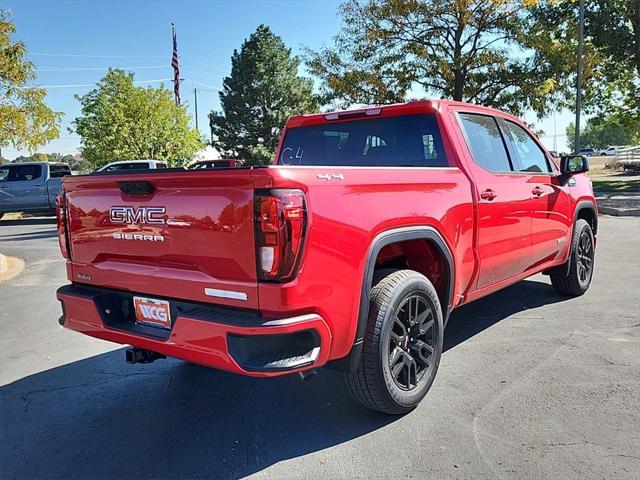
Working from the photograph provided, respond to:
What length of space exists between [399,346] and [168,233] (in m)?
1.54

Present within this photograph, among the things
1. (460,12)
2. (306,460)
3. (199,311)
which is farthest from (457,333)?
(460,12)

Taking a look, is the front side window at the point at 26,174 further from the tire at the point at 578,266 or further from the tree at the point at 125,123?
the tire at the point at 578,266

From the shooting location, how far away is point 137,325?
310 cm

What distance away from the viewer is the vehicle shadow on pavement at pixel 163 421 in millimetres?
2869

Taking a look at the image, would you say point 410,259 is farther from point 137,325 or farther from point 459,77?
point 459,77

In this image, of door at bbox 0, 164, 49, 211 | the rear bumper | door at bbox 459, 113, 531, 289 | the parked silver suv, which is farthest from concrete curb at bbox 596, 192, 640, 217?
door at bbox 0, 164, 49, 211

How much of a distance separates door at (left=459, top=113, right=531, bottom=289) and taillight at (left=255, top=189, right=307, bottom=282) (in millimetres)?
1924

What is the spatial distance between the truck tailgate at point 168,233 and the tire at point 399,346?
2.78 ft

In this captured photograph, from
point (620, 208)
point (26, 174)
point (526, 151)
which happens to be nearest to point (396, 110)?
point (526, 151)

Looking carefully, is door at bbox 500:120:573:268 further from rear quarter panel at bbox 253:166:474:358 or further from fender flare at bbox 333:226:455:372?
fender flare at bbox 333:226:455:372

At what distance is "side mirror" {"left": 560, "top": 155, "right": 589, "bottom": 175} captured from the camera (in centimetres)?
530

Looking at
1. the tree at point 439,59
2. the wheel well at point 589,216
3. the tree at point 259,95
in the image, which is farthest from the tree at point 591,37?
the tree at point 259,95

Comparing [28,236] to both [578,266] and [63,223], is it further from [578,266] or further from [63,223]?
[578,266]

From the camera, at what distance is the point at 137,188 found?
2949 millimetres
